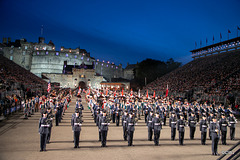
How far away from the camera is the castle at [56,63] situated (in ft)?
270

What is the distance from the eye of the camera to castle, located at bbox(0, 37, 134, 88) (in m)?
82.2

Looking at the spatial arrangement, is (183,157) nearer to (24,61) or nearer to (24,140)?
(24,140)

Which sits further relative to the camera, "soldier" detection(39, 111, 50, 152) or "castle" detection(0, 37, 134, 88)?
"castle" detection(0, 37, 134, 88)

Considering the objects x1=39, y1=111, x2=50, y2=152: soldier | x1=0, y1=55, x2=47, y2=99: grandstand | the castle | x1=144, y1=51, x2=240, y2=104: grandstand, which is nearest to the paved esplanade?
x1=39, y1=111, x2=50, y2=152: soldier

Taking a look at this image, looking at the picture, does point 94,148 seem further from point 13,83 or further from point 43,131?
point 13,83

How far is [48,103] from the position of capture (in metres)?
20.7

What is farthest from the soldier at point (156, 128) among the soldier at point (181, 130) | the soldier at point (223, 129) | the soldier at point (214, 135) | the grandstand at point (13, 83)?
the grandstand at point (13, 83)

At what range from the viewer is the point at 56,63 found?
3812 inches

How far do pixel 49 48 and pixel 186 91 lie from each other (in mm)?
89259

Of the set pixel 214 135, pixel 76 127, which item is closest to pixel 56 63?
pixel 76 127

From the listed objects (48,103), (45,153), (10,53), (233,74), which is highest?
(10,53)

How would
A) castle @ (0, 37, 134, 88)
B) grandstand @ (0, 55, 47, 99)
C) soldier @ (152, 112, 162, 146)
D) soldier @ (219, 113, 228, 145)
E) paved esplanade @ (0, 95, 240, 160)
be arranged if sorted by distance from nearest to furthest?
paved esplanade @ (0, 95, 240, 160), soldier @ (152, 112, 162, 146), soldier @ (219, 113, 228, 145), grandstand @ (0, 55, 47, 99), castle @ (0, 37, 134, 88)

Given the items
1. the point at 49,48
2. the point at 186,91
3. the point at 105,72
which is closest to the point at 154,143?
the point at 186,91

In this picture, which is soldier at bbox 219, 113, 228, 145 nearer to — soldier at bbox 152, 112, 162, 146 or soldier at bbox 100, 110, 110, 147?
soldier at bbox 152, 112, 162, 146
